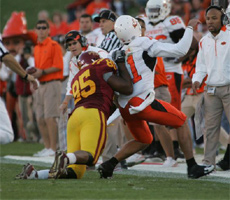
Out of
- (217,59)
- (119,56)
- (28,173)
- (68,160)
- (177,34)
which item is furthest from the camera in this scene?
(177,34)

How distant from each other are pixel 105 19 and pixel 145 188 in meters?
3.35

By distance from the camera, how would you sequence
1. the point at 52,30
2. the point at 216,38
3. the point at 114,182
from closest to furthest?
the point at 114,182
the point at 216,38
the point at 52,30

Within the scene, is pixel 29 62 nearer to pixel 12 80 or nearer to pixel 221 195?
pixel 12 80

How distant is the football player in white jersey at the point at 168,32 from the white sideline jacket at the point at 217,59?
1.75 meters

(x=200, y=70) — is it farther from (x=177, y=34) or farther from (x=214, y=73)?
(x=177, y=34)

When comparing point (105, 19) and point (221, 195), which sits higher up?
point (105, 19)

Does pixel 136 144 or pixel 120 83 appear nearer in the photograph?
pixel 120 83

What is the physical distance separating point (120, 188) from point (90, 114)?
2.90ft

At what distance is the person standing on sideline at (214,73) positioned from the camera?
25.0ft

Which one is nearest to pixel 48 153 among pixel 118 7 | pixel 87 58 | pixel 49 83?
pixel 49 83

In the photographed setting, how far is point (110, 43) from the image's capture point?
841 cm

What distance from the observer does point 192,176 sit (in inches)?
271

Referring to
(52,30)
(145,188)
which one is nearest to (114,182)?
(145,188)

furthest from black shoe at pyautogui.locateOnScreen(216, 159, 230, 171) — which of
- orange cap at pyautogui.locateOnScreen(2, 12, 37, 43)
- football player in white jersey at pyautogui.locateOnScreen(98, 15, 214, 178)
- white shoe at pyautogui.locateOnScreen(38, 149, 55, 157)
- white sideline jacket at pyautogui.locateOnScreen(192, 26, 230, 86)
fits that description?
orange cap at pyautogui.locateOnScreen(2, 12, 37, 43)
